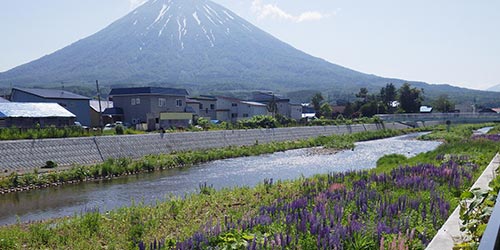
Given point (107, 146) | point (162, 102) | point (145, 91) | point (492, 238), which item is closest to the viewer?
point (492, 238)

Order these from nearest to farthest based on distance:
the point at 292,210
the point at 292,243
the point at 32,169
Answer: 1. the point at 292,243
2. the point at 292,210
3. the point at 32,169

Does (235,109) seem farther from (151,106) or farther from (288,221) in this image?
(288,221)

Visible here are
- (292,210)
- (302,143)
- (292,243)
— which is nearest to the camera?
(292,243)

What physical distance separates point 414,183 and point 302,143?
30949mm

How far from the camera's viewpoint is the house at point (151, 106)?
144 ft

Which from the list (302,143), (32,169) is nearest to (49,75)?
(302,143)

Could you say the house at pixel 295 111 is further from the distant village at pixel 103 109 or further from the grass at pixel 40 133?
the grass at pixel 40 133

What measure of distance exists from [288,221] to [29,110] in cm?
3103

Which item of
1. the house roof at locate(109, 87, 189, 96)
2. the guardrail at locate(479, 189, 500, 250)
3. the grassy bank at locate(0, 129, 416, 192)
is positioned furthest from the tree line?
the guardrail at locate(479, 189, 500, 250)

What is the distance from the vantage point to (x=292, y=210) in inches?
280

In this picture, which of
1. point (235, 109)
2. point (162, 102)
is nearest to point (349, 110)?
point (235, 109)

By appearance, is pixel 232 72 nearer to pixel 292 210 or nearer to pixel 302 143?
pixel 302 143

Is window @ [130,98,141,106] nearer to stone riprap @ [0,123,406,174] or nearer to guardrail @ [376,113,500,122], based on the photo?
stone riprap @ [0,123,406,174]

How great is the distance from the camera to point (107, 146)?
25.2m
